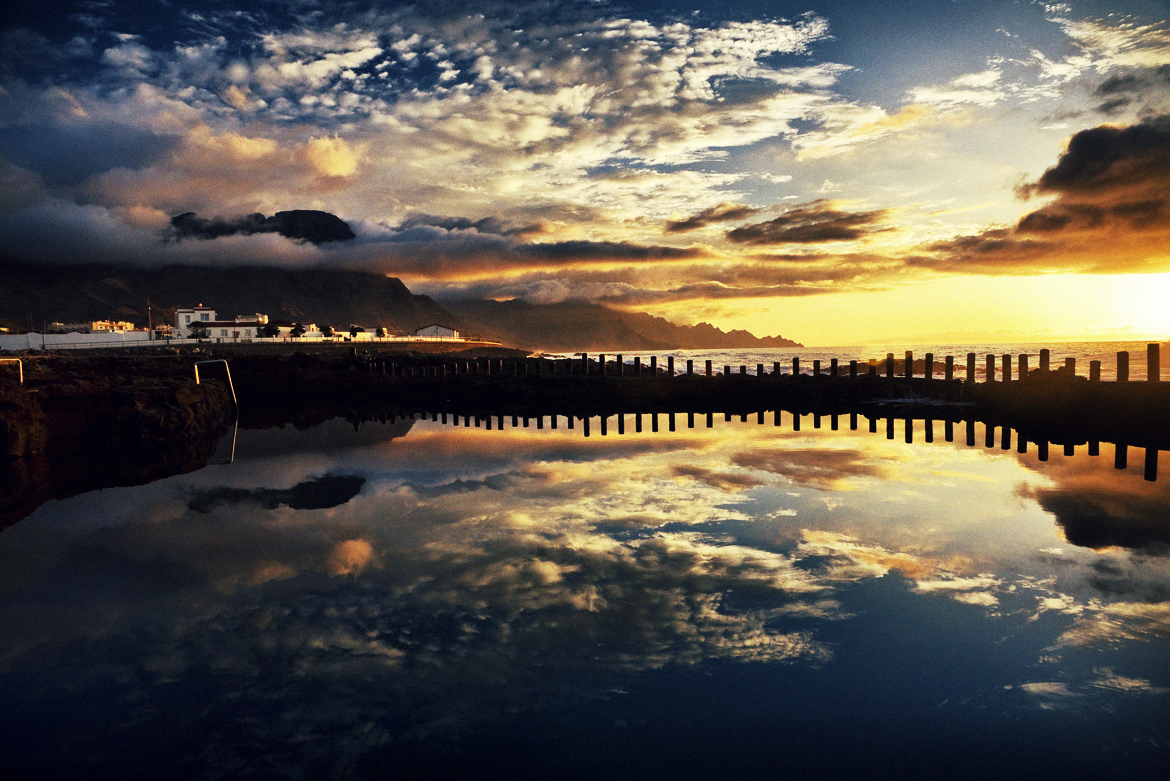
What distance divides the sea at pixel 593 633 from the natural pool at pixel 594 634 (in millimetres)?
29

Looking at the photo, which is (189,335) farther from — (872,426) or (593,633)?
(593,633)

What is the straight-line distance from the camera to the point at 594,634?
579 cm

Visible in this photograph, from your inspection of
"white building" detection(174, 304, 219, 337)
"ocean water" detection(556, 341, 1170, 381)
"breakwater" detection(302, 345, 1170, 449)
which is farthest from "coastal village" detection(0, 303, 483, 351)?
"breakwater" detection(302, 345, 1170, 449)

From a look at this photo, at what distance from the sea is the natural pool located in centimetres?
3

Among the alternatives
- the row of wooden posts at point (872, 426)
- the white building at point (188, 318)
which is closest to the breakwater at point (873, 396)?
the row of wooden posts at point (872, 426)

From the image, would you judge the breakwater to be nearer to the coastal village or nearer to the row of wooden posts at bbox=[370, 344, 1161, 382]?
the row of wooden posts at bbox=[370, 344, 1161, 382]

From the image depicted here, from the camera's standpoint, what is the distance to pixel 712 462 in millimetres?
14578

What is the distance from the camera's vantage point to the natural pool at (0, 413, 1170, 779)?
4.21 m

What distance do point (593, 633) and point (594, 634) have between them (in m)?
0.02

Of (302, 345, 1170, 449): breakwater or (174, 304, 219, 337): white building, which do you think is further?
(174, 304, 219, 337): white building

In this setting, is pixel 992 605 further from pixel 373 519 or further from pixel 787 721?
pixel 373 519

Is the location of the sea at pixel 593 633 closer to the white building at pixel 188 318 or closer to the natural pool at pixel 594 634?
the natural pool at pixel 594 634

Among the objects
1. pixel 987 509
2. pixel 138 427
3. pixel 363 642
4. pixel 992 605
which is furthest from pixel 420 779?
pixel 138 427

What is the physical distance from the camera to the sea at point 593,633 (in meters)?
4.19
